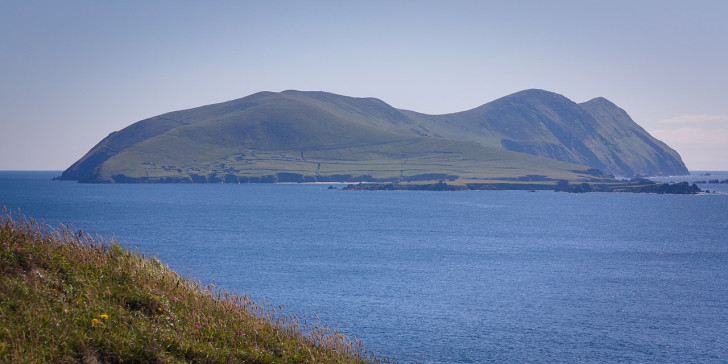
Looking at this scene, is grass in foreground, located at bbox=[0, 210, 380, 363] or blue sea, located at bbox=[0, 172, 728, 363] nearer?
grass in foreground, located at bbox=[0, 210, 380, 363]

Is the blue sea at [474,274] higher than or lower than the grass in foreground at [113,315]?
lower

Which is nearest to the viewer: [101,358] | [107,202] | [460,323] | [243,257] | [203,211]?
[101,358]

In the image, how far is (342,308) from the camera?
4703 cm

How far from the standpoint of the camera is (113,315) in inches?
479

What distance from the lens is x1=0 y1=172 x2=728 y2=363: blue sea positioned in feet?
128

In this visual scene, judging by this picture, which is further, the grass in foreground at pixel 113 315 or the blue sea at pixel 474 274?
the blue sea at pixel 474 274

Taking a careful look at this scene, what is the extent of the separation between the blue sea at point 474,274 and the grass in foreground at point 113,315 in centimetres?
1080

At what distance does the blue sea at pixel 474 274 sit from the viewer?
39000 mm

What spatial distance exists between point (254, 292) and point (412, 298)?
13.3 metres

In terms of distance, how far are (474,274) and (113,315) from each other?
5622 centimetres

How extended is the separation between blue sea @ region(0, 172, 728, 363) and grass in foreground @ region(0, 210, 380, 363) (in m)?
10.8

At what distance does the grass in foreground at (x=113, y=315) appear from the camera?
35.9 feet

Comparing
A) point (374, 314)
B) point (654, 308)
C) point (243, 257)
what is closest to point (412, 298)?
point (374, 314)

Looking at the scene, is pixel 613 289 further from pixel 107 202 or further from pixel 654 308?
pixel 107 202
